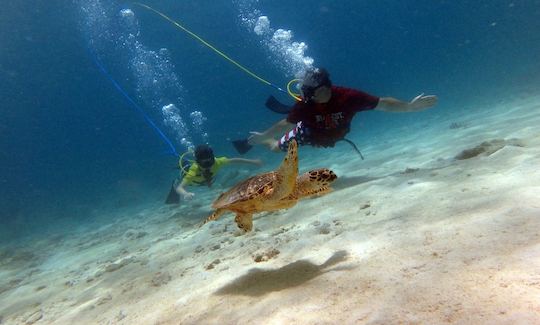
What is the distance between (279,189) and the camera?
9.32ft

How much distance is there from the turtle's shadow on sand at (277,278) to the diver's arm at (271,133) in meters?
4.35

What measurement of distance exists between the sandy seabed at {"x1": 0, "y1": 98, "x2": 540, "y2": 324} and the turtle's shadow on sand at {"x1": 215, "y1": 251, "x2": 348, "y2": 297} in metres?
0.02

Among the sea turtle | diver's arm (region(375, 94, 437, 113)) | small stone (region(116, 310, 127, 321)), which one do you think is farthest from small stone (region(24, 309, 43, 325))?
diver's arm (region(375, 94, 437, 113))

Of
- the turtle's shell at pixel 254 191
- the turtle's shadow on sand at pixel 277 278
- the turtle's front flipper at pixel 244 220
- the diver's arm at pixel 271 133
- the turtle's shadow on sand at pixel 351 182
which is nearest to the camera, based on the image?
the turtle's shadow on sand at pixel 277 278

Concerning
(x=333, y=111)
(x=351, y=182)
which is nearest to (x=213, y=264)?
(x=333, y=111)

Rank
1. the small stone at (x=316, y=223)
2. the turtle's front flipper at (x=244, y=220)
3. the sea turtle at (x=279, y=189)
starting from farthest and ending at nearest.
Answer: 1. the small stone at (x=316, y=223)
2. the turtle's front flipper at (x=244, y=220)
3. the sea turtle at (x=279, y=189)

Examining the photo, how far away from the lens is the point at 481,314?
1613 mm

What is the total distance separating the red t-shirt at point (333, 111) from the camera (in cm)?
568

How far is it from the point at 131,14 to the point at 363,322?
46.4 m

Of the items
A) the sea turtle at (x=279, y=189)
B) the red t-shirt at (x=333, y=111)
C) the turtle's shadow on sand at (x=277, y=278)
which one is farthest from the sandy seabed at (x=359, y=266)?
the red t-shirt at (x=333, y=111)

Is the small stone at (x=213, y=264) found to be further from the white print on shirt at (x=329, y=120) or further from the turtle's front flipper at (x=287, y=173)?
the white print on shirt at (x=329, y=120)

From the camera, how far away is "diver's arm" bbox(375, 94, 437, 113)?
18.0 feet

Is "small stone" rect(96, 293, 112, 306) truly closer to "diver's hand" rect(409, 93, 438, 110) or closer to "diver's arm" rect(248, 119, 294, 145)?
"diver's arm" rect(248, 119, 294, 145)

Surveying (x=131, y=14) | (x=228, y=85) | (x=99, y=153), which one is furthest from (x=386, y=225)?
(x=99, y=153)
